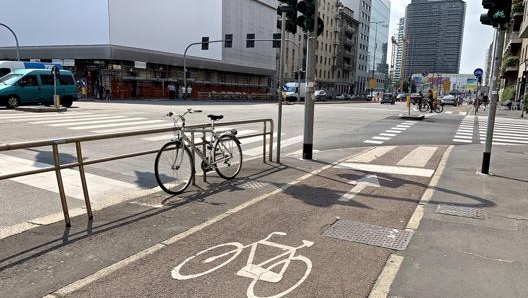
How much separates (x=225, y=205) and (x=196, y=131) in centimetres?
158

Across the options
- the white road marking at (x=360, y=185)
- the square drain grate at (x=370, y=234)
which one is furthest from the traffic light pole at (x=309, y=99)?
the square drain grate at (x=370, y=234)

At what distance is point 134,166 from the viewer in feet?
29.1

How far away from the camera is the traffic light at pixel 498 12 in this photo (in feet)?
26.0

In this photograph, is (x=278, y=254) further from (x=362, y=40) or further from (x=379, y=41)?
(x=379, y=41)

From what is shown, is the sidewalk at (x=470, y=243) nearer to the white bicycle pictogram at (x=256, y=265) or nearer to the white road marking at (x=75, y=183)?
the white bicycle pictogram at (x=256, y=265)

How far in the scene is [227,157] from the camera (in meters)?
7.70

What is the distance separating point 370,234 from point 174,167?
3.04 meters

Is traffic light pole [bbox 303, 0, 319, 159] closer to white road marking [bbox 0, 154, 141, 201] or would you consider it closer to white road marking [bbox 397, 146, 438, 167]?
white road marking [bbox 397, 146, 438, 167]

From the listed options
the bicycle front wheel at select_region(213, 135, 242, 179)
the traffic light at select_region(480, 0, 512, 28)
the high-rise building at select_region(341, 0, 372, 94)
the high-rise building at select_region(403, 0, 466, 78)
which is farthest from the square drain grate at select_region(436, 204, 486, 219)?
the high-rise building at select_region(341, 0, 372, 94)

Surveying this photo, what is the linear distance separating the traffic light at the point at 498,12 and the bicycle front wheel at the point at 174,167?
19.0 ft

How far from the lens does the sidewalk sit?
12.3 ft

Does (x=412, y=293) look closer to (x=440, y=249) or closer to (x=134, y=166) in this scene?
(x=440, y=249)

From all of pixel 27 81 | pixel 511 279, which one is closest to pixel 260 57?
pixel 27 81

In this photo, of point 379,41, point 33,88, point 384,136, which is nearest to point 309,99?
point 384,136
